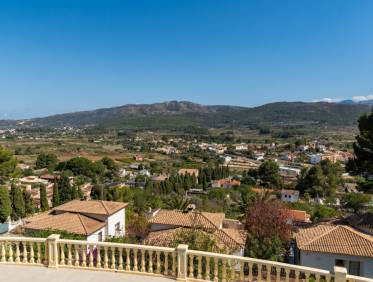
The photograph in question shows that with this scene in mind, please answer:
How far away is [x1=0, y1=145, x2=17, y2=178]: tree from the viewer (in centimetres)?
2392

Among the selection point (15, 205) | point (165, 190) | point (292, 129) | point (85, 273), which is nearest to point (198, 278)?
point (85, 273)

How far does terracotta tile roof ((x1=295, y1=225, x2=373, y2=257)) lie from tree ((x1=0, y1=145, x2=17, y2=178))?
19.4 metres

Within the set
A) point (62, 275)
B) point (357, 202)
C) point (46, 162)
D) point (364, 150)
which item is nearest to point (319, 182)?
point (357, 202)

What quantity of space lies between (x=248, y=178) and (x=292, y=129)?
409 ft

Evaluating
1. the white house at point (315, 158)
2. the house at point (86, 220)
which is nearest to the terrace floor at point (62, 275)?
the house at point (86, 220)

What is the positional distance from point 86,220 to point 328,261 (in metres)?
12.5

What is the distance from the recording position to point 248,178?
67.4 metres

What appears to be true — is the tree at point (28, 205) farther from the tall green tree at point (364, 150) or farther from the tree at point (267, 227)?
the tall green tree at point (364, 150)

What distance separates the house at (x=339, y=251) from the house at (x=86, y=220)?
10011mm

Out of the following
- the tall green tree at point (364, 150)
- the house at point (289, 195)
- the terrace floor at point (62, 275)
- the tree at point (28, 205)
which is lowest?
the house at point (289, 195)

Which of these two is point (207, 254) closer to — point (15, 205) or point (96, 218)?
point (96, 218)

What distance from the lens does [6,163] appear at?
24.2 m

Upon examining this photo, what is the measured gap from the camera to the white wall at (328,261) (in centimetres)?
1582

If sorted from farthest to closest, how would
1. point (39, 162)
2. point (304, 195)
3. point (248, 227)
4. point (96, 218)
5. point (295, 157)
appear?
1. point (295, 157)
2. point (39, 162)
3. point (304, 195)
4. point (96, 218)
5. point (248, 227)
